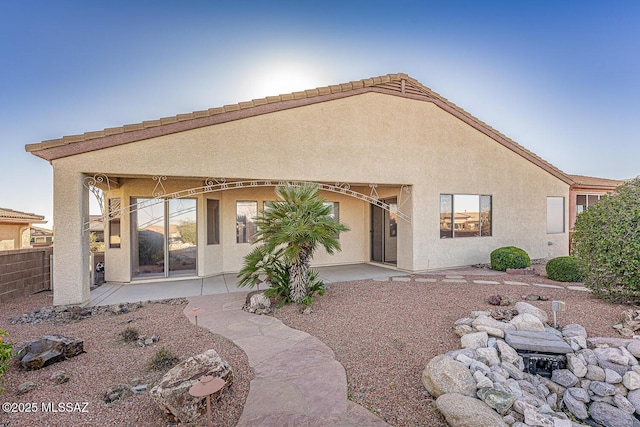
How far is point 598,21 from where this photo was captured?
993 cm

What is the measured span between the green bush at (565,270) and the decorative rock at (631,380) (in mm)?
5616

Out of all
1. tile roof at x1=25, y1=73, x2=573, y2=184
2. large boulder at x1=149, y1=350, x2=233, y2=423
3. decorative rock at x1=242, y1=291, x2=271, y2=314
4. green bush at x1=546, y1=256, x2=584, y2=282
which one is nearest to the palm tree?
decorative rock at x1=242, y1=291, x2=271, y2=314

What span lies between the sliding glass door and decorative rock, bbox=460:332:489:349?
8383 mm

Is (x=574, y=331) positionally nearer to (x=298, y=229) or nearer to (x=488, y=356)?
(x=488, y=356)

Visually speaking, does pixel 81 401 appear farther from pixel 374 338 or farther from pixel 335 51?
pixel 335 51

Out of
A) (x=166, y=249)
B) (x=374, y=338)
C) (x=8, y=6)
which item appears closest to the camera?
(x=374, y=338)

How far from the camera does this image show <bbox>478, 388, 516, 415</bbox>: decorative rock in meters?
2.71

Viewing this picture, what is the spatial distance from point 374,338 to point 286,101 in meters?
6.48

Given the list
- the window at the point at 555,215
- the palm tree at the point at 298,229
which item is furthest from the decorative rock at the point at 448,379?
the window at the point at 555,215

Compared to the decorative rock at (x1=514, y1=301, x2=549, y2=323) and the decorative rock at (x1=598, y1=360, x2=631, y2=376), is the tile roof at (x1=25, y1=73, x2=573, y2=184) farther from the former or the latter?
the decorative rock at (x1=598, y1=360, x2=631, y2=376)

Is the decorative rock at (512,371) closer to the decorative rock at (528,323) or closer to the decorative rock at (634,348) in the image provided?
the decorative rock at (528,323)

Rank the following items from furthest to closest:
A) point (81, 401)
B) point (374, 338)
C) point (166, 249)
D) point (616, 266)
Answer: point (166, 249), point (616, 266), point (374, 338), point (81, 401)

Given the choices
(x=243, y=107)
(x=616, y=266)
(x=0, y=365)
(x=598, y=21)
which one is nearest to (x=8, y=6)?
(x=243, y=107)

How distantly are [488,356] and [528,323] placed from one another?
58.1 inches
